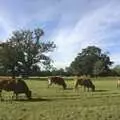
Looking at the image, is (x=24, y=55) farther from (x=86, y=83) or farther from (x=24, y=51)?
(x=86, y=83)

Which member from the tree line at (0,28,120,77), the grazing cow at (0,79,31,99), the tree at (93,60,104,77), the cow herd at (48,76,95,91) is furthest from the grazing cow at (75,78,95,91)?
the tree at (93,60,104,77)

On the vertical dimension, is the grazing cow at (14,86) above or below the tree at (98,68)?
below

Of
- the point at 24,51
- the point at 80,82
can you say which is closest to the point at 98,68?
the point at 24,51

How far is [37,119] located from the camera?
2241 centimetres

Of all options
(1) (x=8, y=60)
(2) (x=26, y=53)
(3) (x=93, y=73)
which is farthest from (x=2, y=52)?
(3) (x=93, y=73)

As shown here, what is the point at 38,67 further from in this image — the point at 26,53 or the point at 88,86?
the point at 88,86

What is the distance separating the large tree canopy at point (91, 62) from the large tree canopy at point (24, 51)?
4688 cm

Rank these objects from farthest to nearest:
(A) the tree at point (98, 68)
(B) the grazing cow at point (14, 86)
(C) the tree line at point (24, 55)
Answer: (A) the tree at point (98, 68) → (C) the tree line at point (24, 55) → (B) the grazing cow at point (14, 86)

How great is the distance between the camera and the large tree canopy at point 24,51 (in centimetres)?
10781

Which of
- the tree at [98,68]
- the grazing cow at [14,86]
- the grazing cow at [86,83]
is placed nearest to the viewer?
the grazing cow at [14,86]

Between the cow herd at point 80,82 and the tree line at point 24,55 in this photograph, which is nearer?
the cow herd at point 80,82

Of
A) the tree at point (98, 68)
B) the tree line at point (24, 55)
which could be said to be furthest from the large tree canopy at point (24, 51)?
the tree at point (98, 68)

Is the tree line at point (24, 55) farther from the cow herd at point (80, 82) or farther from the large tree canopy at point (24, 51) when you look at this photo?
the cow herd at point (80, 82)

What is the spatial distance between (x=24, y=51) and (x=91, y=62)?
64496mm
